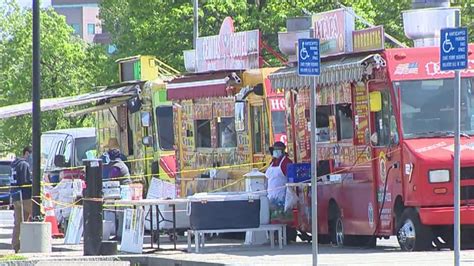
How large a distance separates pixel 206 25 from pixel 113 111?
1737 cm

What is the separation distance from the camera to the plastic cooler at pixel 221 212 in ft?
64.2

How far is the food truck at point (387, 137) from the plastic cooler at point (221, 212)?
1399 millimetres

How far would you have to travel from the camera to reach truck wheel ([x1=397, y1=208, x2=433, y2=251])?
697 inches

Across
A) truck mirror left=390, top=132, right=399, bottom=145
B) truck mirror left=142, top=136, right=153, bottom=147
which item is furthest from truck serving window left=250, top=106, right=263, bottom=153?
truck mirror left=390, top=132, right=399, bottom=145

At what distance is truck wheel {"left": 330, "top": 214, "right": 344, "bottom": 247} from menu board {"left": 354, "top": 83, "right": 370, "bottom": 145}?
1543 mm

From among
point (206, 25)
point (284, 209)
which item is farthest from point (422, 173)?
point (206, 25)

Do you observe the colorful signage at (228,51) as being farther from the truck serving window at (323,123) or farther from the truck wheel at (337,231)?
the truck wheel at (337,231)

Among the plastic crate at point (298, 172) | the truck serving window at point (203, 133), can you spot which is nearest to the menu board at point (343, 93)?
the plastic crate at point (298, 172)

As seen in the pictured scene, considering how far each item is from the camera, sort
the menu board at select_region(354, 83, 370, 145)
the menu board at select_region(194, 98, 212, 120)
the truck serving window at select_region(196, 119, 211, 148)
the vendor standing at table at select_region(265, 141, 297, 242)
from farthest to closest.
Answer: the truck serving window at select_region(196, 119, 211, 148), the menu board at select_region(194, 98, 212, 120), the vendor standing at table at select_region(265, 141, 297, 242), the menu board at select_region(354, 83, 370, 145)

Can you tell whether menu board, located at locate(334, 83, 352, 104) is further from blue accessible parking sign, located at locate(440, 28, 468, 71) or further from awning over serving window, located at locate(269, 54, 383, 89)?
blue accessible parking sign, located at locate(440, 28, 468, 71)

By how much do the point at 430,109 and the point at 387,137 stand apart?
2.60ft

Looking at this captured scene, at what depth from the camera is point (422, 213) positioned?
1742 cm

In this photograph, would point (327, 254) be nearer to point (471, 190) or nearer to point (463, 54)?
point (471, 190)

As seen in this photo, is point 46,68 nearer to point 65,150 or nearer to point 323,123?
point 65,150
